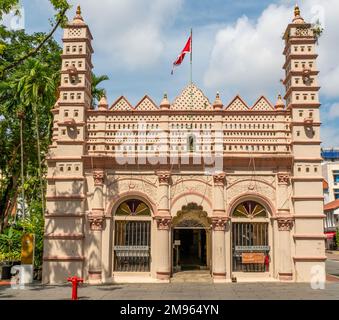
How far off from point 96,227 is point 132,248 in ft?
6.20

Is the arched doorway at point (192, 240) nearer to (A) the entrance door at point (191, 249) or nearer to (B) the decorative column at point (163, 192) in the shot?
(A) the entrance door at point (191, 249)

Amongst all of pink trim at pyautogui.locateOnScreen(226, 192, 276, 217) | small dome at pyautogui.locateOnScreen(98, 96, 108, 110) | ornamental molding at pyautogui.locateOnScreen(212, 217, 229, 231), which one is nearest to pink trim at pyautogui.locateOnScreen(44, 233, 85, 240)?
ornamental molding at pyautogui.locateOnScreen(212, 217, 229, 231)

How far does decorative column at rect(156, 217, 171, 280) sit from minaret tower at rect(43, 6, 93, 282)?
3.44 meters

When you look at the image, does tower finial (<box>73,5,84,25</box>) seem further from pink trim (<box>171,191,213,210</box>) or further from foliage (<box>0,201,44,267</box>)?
foliage (<box>0,201,44,267</box>)

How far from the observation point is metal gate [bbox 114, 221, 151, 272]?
1936cm

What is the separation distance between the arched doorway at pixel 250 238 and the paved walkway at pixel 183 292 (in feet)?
3.96

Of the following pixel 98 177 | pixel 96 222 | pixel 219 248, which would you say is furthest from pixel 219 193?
pixel 96 222

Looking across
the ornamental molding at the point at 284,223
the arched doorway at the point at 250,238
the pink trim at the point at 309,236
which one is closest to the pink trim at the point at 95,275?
the arched doorway at the point at 250,238

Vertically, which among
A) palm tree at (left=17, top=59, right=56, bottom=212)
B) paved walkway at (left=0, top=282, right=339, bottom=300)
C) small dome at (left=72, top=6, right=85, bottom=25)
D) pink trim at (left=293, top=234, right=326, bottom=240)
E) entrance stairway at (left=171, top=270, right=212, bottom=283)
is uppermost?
small dome at (left=72, top=6, right=85, bottom=25)

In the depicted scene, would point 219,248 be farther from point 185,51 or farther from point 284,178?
point 185,51

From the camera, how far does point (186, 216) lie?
20.9 m

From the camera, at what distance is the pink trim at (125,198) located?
19.5m

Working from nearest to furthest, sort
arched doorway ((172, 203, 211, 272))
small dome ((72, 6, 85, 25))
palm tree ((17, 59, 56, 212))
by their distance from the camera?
1. arched doorway ((172, 203, 211, 272))
2. small dome ((72, 6, 85, 25))
3. palm tree ((17, 59, 56, 212))

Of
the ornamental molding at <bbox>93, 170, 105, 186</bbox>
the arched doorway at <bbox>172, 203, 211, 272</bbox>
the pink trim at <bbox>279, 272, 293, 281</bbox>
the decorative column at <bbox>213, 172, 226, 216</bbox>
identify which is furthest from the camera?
the arched doorway at <bbox>172, 203, 211, 272</bbox>
